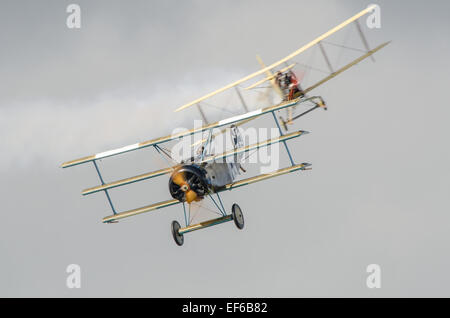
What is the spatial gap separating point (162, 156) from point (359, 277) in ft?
149

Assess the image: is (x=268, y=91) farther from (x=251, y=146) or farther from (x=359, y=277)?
A: (x=359, y=277)

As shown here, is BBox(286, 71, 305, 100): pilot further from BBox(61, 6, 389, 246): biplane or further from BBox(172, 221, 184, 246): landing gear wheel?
BBox(172, 221, 184, 246): landing gear wheel

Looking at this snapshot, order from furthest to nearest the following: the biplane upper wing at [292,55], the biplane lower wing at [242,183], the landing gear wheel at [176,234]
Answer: the biplane upper wing at [292,55] → the landing gear wheel at [176,234] → the biplane lower wing at [242,183]

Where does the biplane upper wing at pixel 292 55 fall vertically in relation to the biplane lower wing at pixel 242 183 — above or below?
above

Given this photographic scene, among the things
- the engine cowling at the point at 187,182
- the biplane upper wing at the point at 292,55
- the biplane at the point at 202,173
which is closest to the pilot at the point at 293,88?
the biplane upper wing at the point at 292,55

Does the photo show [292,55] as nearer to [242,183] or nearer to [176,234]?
[242,183]

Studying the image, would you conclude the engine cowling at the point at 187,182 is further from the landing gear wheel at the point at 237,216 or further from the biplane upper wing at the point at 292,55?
the biplane upper wing at the point at 292,55

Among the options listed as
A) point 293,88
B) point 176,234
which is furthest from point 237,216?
point 293,88

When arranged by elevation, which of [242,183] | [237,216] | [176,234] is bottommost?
[176,234]

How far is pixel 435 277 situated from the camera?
8488cm

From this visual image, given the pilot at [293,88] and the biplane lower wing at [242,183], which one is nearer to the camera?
the biplane lower wing at [242,183]

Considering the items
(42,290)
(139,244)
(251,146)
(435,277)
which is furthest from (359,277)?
(251,146)

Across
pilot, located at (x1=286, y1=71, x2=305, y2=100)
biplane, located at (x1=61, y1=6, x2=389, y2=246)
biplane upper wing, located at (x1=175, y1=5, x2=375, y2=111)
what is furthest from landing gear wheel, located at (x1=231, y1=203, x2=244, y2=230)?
biplane upper wing, located at (x1=175, y1=5, x2=375, y2=111)

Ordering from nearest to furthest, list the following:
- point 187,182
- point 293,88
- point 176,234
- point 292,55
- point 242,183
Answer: point 187,182
point 242,183
point 176,234
point 293,88
point 292,55
